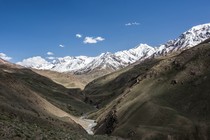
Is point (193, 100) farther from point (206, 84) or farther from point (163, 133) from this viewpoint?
point (163, 133)

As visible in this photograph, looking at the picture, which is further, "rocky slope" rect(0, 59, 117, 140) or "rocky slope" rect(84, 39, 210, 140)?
"rocky slope" rect(84, 39, 210, 140)

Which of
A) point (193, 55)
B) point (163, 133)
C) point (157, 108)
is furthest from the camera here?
point (193, 55)

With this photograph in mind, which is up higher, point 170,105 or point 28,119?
point 170,105

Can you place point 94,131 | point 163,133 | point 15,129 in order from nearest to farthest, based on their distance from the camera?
1. point 15,129
2. point 163,133
3. point 94,131

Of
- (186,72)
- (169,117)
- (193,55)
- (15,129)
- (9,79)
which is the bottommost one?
(15,129)

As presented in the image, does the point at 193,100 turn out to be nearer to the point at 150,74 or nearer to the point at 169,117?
the point at 169,117

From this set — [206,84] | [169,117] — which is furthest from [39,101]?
[206,84]

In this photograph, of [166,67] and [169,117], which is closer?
[169,117]

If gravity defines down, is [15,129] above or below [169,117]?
below

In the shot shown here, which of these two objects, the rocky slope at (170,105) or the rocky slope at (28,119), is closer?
the rocky slope at (28,119)

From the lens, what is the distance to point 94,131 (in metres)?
126

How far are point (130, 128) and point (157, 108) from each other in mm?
12533

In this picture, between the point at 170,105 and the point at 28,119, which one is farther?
the point at 170,105

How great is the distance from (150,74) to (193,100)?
36.4m
